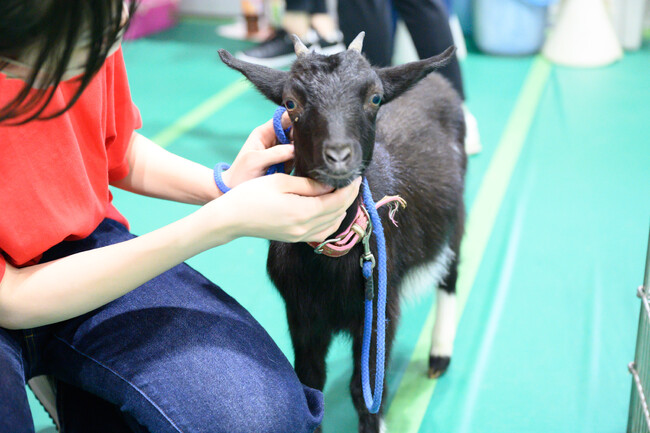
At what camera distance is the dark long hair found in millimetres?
887

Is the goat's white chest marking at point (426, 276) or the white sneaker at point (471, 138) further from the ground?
the goat's white chest marking at point (426, 276)

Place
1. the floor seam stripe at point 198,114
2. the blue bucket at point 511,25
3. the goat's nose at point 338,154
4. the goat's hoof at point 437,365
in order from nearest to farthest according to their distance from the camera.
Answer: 1. the goat's nose at point 338,154
2. the goat's hoof at point 437,365
3. the floor seam stripe at point 198,114
4. the blue bucket at point 511,25

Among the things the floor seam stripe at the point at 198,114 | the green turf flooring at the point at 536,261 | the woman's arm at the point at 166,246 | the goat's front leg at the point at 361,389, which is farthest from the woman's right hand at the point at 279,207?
the floor seam stripe at the point at 198,114

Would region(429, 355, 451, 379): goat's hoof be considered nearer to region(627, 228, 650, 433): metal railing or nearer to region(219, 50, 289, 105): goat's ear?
region(627, 228, 650, 433): metal railing

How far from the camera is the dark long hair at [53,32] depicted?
887 millimetres

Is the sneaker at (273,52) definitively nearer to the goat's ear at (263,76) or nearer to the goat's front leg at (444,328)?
the goat's front leg at (444,328)

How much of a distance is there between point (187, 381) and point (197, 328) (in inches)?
5.3

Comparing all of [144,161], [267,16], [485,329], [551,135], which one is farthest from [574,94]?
[144,161]

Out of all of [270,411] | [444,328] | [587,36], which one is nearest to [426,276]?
[444,328]

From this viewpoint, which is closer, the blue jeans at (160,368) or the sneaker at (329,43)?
the blue jeans at (160,368)

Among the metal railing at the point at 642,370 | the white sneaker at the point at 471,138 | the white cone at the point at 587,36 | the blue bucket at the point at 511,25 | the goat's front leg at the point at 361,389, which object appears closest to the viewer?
the metal railing at the point at 642,370

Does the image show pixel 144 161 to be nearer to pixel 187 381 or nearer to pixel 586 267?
pixel 187 381

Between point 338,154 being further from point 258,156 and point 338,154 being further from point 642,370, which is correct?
point 642,370

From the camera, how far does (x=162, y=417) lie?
3.92 ft
